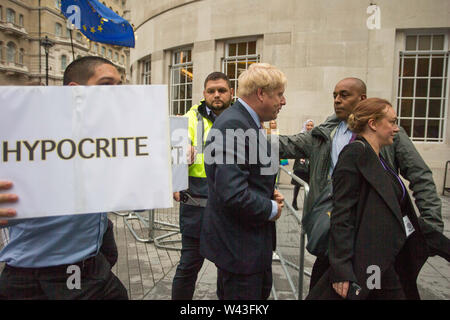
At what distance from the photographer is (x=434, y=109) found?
9.49m

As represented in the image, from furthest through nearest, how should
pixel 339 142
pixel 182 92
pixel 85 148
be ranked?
pixel 182 92 → pixel 339 142 → pixel 85 148

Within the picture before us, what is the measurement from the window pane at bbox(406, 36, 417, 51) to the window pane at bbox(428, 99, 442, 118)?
5.29 ft

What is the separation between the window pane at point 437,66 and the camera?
30.3 ft

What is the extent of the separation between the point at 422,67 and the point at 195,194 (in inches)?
361

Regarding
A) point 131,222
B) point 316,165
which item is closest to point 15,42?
point 131,222

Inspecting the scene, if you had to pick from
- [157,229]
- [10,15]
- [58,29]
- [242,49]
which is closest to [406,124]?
[242,49]

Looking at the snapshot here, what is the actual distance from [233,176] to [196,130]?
1554 mm

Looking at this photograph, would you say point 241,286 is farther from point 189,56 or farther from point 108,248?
point 189,56

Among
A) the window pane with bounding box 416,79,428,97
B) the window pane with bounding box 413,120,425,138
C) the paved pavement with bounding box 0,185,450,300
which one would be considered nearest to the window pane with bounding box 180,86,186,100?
the window pane with bounding box 416,79,428,97

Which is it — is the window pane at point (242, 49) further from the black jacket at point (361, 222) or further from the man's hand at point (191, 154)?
the black jacket at point (361, 222)

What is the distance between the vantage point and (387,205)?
6.43 feet

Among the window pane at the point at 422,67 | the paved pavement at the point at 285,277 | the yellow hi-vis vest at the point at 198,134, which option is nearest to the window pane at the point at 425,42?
the window pane at the point at 422,67

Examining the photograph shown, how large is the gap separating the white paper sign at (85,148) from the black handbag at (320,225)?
1.12 m

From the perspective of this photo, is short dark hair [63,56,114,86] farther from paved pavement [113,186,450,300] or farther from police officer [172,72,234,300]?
paved pavement [113,186,450,300]
